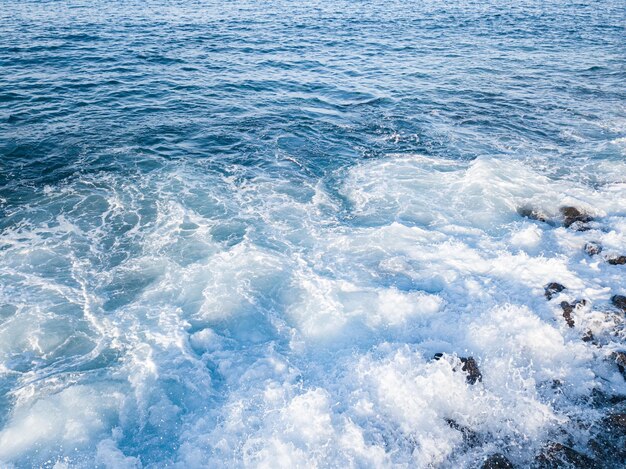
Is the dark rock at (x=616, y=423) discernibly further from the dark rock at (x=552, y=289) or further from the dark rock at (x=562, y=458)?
the dark rock at (x=552, y=289)

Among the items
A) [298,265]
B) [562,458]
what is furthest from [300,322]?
[562,458]

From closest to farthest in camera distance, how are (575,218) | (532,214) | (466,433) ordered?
(466,433) < (575,218) < (532,214)

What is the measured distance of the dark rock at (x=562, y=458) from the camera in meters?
6.19

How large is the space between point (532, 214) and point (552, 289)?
386 centimetres

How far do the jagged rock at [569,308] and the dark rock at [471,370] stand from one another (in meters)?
2.53

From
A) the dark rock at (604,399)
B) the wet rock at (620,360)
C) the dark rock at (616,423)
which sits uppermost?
the wet rock at (620,360)

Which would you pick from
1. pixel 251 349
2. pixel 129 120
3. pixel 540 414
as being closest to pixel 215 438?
pixel 251 349

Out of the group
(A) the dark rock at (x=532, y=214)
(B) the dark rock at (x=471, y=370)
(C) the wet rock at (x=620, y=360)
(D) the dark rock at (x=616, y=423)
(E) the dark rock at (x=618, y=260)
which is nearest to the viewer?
(D) the dark rock at (x=616, y=423)

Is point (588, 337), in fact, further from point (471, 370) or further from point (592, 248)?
point (592, 248)

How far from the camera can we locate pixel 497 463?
20.7 feet

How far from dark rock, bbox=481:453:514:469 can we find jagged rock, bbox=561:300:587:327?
3.73m

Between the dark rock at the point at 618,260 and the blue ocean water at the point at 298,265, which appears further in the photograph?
the dark rock at the point at 618,260

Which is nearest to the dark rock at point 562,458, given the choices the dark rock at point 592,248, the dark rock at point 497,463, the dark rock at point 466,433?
the dark rock at point 497,463

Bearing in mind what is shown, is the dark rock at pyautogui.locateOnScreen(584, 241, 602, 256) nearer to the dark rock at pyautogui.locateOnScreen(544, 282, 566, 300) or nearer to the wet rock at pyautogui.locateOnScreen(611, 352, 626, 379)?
the dark rock at pyautogui.locateOnScreen(544, 282, 566, 300)
